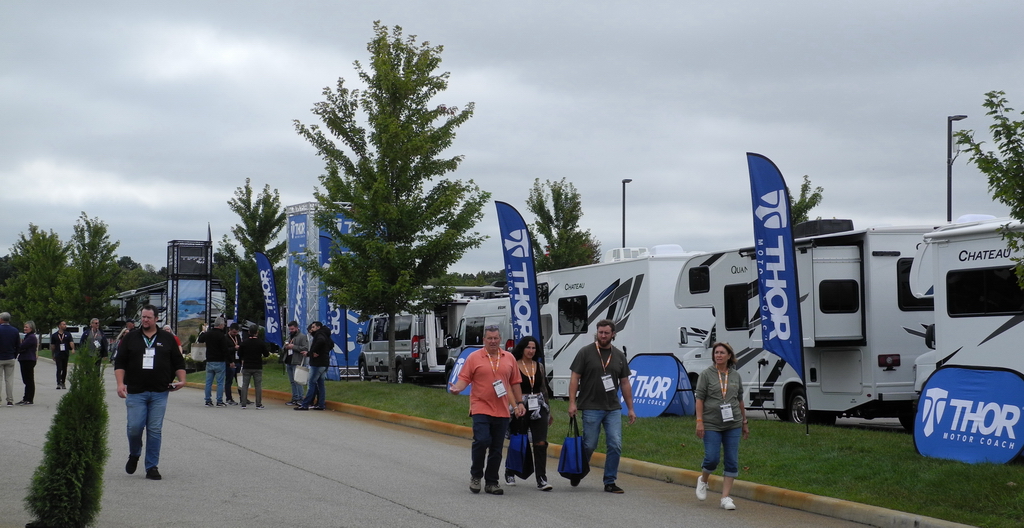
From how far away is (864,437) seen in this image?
1299 centimetres

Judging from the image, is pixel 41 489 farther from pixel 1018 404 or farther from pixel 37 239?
pixel 37 239

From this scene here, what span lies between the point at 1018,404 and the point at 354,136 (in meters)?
17.7

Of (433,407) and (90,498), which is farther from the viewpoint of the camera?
(433,407)

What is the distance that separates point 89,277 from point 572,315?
3925cm

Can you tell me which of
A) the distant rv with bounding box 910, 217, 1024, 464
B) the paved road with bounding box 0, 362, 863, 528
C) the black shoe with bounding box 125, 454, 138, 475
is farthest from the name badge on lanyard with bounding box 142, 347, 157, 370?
the distant rv with bounding box 910, 217, 1024, 464

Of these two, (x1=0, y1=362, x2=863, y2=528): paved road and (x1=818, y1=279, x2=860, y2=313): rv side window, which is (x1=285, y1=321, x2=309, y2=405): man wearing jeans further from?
(x1=818, y1=279, x2=860, y2=313): rv side window

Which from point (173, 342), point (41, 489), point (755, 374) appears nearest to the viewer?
point (41, 489)

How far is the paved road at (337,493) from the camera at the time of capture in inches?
335

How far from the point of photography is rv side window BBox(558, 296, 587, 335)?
22.3 meters

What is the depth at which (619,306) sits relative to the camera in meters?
20.9

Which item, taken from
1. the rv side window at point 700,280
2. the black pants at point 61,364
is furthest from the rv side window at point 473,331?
the black pants at point 61,364

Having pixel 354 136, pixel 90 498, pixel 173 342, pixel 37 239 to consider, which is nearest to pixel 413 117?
Answer: pixel 354 136

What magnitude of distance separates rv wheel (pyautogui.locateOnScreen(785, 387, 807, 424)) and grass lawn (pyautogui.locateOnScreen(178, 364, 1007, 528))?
92 centimetres

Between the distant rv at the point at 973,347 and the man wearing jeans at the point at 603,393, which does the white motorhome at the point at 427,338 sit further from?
the man wearing jeans at the point at 603,393
